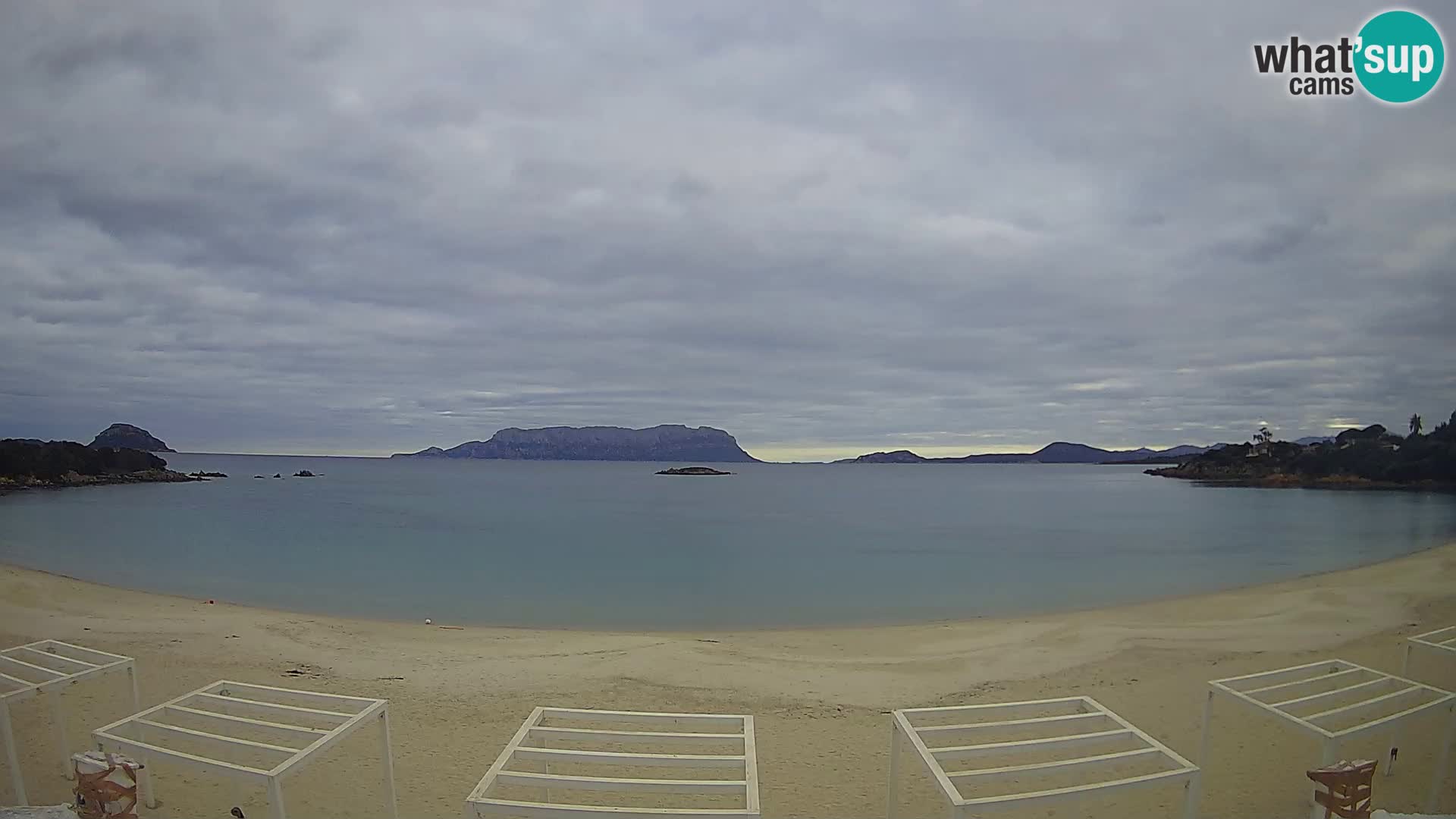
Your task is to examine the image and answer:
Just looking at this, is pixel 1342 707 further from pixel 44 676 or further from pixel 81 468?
pixel 81 468

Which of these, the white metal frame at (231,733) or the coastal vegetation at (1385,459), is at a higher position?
the coastal vegetation at (1385,459)

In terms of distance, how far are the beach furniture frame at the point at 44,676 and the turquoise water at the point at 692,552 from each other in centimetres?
→ 786

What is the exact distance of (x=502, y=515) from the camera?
34.8m

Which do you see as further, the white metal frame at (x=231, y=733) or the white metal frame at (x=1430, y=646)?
the white metal frame at (x=1430, y=646)

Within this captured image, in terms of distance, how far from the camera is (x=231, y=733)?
14.2ft

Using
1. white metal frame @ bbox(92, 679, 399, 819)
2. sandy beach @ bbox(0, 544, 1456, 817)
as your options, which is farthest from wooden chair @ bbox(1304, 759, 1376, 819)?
white metal frame @ bbox(92, 679, 399, 819)

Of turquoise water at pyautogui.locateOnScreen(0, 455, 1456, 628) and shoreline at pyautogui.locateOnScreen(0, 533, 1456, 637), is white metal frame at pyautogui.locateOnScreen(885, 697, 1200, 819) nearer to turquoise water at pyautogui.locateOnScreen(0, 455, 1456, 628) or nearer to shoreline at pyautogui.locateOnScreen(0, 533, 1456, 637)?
shoreline at pyautogui.locateOnScreen(0, 533, 1456, 637)

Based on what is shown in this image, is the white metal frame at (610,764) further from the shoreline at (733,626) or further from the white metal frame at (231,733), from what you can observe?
the shoreline at (733,626)

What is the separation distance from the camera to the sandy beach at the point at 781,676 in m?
4.16

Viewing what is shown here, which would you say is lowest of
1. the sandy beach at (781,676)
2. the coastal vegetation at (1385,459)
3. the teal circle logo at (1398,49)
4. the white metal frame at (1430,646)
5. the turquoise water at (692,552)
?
the turquoise water at (692,552)

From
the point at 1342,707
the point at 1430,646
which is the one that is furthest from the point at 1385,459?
the point at 1342,707

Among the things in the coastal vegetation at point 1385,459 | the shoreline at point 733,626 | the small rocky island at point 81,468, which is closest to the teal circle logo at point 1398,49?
the coastal vegetation at point 1385,459

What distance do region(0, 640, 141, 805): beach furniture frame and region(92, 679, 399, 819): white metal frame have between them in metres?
0.34

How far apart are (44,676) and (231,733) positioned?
1010mm
